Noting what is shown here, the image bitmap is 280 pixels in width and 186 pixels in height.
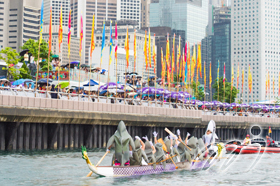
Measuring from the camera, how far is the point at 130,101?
55.3 m

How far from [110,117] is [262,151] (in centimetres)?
1642

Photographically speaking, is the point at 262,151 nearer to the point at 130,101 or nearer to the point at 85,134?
the point at 130,101

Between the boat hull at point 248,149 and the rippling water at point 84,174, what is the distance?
9799 mm

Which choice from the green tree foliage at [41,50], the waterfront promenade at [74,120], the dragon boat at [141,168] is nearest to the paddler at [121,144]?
the dragon boat at [141,168]

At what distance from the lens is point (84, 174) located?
3036 cm

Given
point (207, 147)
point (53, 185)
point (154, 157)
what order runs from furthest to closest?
1. point (207, 147)
2. point (154, 157)
3. point (53, 185)

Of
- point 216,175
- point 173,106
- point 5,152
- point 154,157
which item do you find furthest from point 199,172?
point 173,106

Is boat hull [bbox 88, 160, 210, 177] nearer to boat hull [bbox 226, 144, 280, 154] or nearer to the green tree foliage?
boat hull [bbox 226, 144, 280, 154]

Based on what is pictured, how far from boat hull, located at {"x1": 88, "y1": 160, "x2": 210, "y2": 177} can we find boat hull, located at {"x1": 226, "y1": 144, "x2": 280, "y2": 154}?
15476mm

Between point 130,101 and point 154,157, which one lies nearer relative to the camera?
point 154,157

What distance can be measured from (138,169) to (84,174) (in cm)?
337

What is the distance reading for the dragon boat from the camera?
27562mm

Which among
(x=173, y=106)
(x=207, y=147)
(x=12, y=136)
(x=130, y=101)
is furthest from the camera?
(x=173, y=106)

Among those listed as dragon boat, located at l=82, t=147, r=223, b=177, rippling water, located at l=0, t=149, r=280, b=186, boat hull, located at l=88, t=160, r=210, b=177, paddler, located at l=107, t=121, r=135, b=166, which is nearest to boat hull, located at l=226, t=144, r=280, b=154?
rippling water, located at l=0, t=149, r=280, b=186
